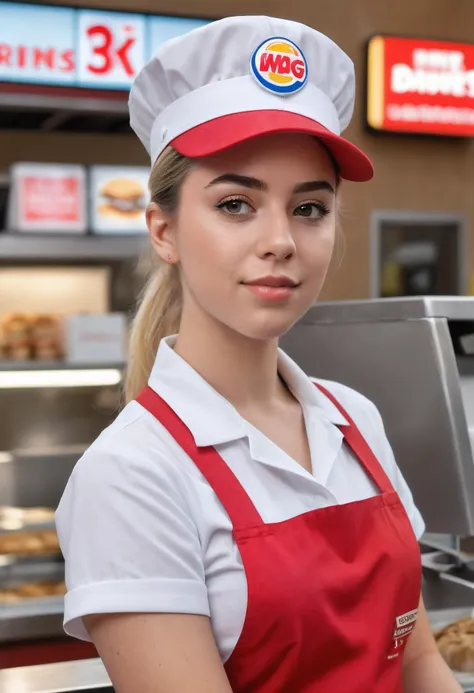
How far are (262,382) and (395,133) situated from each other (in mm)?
4547

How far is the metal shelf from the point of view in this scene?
12.1ft

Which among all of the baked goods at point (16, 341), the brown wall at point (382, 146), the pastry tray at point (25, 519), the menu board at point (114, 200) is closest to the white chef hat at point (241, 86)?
the pastry tray at point (25, 519)

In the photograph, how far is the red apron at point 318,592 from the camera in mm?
907

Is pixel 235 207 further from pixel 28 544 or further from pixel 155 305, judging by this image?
pixel 28 544

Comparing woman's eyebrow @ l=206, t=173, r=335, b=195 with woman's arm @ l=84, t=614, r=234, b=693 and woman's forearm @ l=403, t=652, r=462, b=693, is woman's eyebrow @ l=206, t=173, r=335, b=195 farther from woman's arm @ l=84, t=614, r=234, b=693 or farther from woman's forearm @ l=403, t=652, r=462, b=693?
woman's forearm @ l=403, t=652, r=462, b=693

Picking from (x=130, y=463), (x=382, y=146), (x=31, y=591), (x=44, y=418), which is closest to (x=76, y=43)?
(x=44, y=418)

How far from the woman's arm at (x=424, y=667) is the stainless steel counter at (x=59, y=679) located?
1.21 ft

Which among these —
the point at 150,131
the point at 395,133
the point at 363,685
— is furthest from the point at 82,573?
the point at 395,133

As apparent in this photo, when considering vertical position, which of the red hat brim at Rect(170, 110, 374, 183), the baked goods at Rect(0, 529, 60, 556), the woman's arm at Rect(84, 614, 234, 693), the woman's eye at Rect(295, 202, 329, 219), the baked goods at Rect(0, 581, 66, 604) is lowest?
the baked goods at Rect(0, 581, 66, 604)

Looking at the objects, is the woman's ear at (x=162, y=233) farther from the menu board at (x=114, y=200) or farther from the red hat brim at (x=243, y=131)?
the menu board at (x=114, y=200)

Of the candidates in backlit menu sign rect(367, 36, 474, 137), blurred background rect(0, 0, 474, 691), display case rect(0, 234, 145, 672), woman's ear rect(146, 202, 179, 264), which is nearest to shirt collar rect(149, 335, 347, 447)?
woman's ear rect(146, 202, 179, 264)

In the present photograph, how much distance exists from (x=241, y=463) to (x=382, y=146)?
4.65 m

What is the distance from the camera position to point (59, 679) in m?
1.17

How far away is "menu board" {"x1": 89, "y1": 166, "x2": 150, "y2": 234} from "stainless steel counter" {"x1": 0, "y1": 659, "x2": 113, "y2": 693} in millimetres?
2709
